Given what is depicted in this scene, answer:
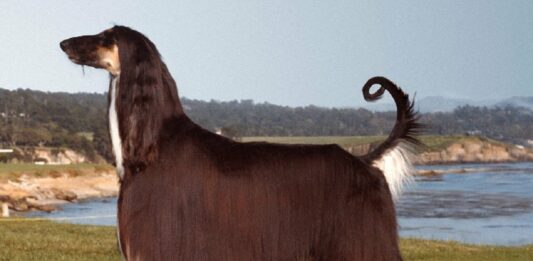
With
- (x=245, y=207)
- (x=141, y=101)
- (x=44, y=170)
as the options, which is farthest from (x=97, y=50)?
(x=44, y=170)

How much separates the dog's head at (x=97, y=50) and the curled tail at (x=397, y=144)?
1882 mm

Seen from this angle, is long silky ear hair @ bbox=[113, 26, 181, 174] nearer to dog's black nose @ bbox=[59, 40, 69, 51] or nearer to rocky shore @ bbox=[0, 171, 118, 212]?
dog's black nose @ bbox=[59, 40, 69, 51]

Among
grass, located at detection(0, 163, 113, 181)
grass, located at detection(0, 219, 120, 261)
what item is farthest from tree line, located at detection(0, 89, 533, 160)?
grass, located at detection(0, 219, 120, 261)

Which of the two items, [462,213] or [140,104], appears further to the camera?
[462,213]

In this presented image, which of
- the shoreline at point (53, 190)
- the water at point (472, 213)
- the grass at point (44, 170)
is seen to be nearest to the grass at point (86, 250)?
the water at point (472, 213)

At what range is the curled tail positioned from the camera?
598cm

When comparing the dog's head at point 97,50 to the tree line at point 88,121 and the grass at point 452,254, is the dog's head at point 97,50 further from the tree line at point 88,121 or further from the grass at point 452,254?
the tree line at point 88,121

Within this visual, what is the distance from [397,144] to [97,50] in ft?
7.41

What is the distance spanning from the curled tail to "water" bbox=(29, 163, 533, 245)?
11398 mm

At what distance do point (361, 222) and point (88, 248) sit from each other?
892 cm

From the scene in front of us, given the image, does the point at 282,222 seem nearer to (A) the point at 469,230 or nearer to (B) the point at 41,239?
(B) the point at 41,239

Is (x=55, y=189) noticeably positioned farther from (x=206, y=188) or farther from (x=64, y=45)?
(x=206, y=188)

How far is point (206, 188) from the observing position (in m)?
5.49

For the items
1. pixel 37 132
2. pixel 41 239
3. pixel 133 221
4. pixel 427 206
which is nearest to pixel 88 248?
pixel 41 239
